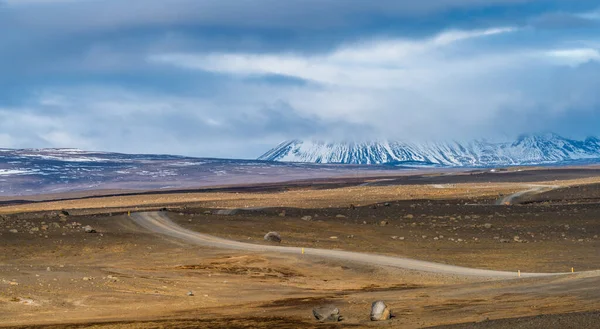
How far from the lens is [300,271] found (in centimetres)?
4344

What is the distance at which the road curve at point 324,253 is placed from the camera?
4350cm

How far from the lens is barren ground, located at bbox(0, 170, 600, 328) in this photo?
88.7 ft

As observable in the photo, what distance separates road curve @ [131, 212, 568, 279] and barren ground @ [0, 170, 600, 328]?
131 cm

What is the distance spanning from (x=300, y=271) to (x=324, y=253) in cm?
634

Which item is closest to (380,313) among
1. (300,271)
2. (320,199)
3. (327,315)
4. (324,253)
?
(327,315)

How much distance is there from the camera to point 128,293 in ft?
112

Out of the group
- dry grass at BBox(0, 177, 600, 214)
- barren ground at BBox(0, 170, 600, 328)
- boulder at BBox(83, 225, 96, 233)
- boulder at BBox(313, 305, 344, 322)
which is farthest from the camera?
dry grass at BBox(0, 177, 600, 214)

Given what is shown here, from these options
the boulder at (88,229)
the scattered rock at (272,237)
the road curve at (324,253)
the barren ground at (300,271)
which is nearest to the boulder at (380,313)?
the barren ground at (300,271)

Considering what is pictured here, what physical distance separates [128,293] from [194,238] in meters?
22.7

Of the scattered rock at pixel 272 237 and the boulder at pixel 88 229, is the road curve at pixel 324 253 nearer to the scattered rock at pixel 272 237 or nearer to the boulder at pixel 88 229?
the scattered rock at pixel 272 237

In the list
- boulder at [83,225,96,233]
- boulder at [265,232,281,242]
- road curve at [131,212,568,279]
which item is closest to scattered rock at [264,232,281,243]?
boulder at [265,232,281,242]

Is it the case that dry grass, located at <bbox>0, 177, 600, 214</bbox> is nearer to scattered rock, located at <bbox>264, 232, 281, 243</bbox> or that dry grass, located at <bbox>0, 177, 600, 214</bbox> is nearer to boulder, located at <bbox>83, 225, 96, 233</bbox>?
scattered rock, located at <bbox>264, 232, 281, 243</bbox>

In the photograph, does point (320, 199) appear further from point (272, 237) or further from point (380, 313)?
point (380, 313)

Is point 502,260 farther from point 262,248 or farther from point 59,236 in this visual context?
point 59,236
